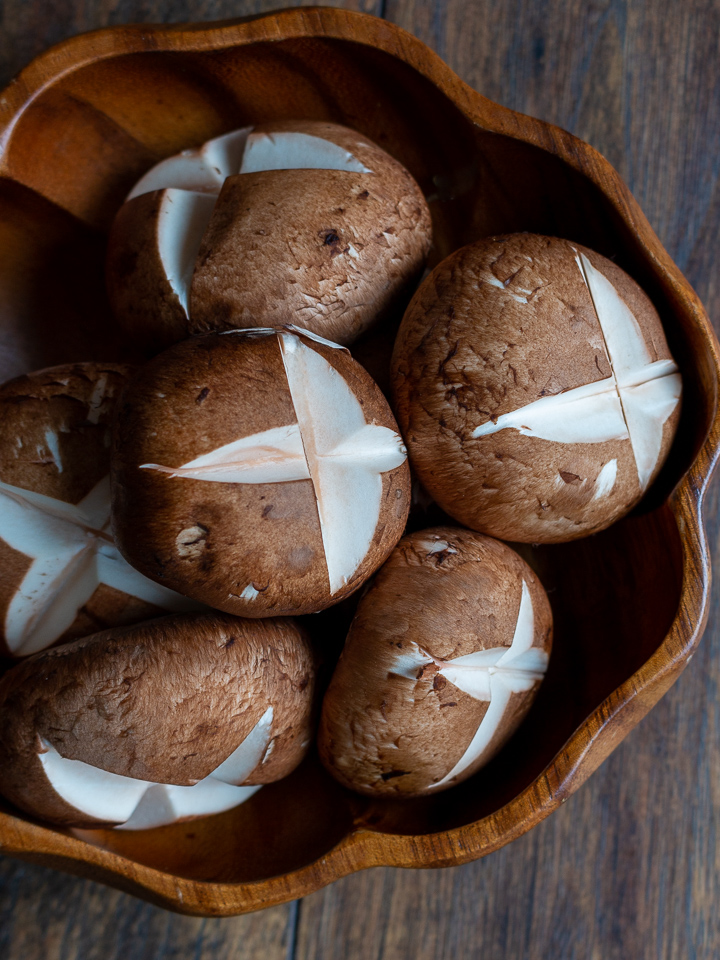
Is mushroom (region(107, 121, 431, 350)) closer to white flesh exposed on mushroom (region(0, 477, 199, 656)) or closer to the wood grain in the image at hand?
white flesh exposed on mushroom (region(0, 477, 199, 656))

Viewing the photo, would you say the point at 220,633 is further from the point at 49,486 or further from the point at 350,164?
the point at 350,164

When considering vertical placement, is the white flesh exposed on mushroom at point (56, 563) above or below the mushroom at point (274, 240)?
below

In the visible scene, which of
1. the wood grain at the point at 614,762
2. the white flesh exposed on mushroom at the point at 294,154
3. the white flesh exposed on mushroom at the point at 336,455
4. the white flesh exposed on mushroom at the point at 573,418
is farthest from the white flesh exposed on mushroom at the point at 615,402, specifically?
the wood grain at the point at 614,762

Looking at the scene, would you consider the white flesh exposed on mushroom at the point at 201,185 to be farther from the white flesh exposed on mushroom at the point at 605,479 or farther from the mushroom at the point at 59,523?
the white flesh exposed on mushroom at the point at 605,479

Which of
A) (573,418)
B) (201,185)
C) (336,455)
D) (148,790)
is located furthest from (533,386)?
(148,790)

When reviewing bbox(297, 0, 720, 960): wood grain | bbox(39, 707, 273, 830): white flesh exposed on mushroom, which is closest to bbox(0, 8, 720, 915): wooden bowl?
bbox(39, 707, 273, 830): white flesh exposed on mushroom

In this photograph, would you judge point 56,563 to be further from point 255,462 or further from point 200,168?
point 200,168
